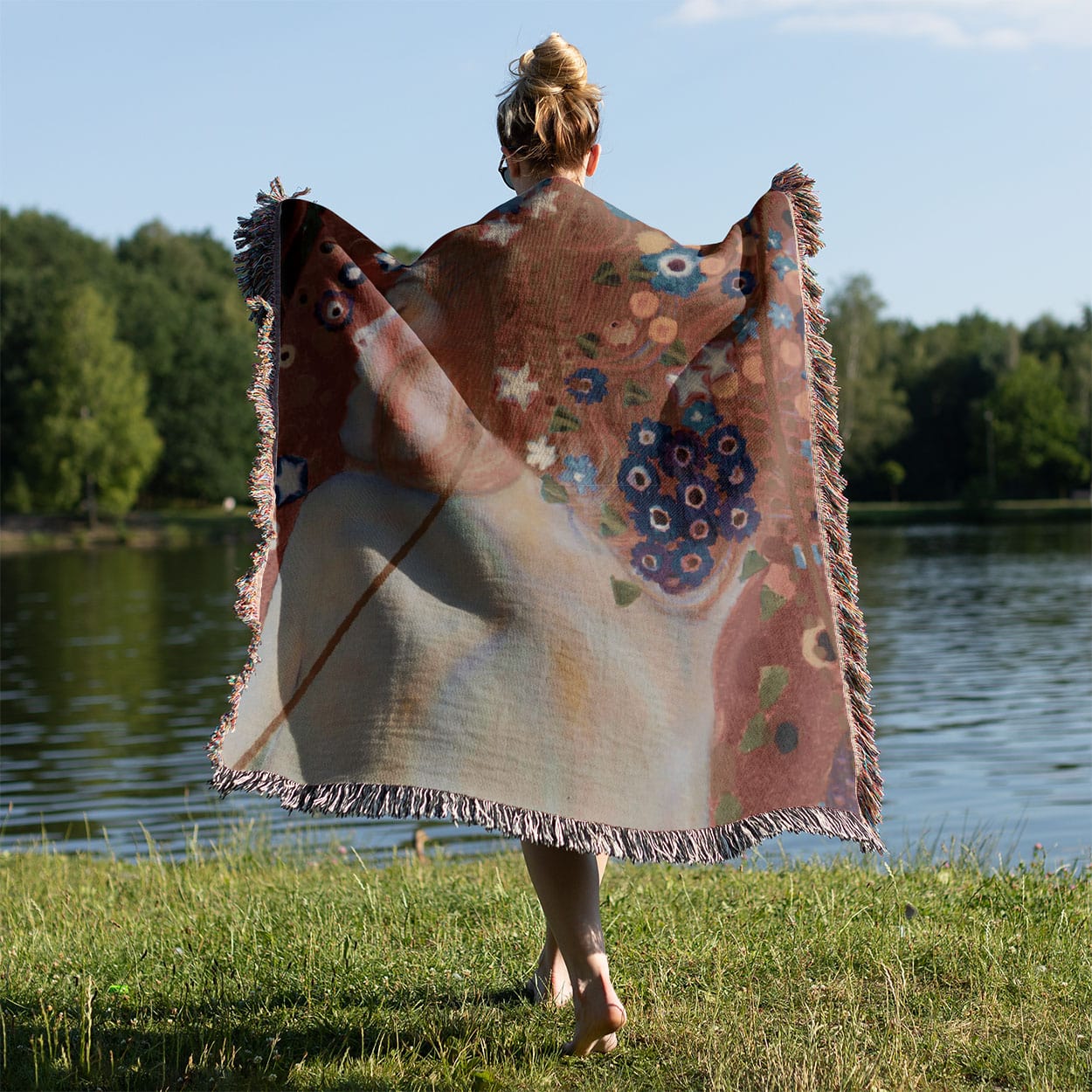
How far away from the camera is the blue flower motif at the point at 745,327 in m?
3.06

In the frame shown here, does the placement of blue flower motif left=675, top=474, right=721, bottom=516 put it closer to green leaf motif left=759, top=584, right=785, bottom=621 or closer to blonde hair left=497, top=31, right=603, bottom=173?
green leaf motif left=759, top=584, right=785, bottom=621

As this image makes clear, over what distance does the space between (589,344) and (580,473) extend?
0.94 feet

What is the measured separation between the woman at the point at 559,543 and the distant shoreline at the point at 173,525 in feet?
146

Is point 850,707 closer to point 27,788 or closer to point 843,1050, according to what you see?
point 843,1050

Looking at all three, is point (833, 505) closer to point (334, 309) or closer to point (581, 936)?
point (581, 936)

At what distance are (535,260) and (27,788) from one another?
9623 mm

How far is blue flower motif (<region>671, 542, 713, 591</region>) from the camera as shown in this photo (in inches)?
117

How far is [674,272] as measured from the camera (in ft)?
10.0

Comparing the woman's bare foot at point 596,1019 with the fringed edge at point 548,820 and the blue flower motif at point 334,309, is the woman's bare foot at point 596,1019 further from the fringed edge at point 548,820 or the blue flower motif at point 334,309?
the blue flower motif at point 334,309

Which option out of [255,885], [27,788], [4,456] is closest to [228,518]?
[4,456]

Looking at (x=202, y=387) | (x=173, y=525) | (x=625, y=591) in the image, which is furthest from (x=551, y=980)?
(x=202, y=387)

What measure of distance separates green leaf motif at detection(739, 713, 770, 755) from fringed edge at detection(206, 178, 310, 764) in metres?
1.06

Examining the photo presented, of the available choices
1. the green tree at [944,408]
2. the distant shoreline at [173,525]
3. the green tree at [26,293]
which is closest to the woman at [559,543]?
the distant shoreline at [173,525]

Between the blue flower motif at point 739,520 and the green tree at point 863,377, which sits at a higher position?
the green tree at point 863,377
